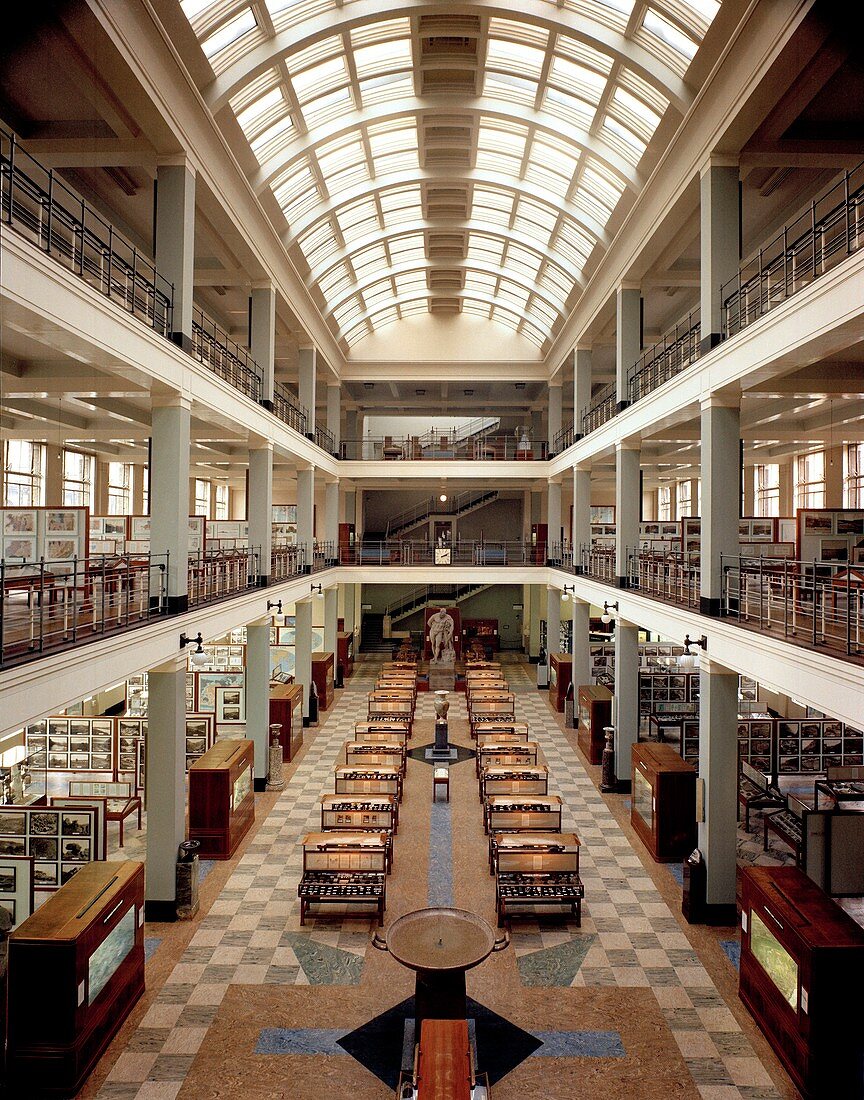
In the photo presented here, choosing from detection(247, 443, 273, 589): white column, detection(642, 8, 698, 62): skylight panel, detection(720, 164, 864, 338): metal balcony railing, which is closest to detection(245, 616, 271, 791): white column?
detection(247, 443, 273, 589): white column

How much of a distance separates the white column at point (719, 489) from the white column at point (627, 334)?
18.1 ft

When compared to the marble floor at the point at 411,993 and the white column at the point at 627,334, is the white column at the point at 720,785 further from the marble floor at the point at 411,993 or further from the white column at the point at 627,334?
the white column at the point at 627,334

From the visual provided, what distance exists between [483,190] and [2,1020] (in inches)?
730

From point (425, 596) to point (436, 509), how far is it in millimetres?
4462

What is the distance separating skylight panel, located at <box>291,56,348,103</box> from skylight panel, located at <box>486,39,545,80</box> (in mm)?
2670

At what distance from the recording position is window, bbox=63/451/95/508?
2188 centimetres

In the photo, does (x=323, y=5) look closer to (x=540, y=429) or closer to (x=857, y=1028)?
(x=857, y=1028)

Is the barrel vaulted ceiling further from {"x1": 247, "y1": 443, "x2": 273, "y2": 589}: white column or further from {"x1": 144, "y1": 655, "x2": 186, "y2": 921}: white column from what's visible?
{"x1": 144, "y1": 655, "x2": 186, "y2": 921}: white column

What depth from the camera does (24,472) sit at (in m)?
19.2

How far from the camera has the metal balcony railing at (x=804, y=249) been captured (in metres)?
7.50

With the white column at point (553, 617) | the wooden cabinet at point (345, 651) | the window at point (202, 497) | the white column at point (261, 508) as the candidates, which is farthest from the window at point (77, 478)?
the white column at point (553, 617)

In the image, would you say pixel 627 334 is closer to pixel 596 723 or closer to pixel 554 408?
pixel 596 723

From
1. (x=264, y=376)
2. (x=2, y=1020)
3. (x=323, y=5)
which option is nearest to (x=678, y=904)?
(x=2, y=1020)

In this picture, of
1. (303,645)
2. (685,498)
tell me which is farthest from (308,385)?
(685,498)
